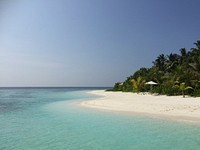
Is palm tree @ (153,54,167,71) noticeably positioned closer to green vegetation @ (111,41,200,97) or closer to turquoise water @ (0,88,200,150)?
green vegetation @ (111,41,200,97)

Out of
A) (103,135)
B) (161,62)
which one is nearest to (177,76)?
(161,62)

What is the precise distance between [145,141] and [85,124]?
4.74 meters

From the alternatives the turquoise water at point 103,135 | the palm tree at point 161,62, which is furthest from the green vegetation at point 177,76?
the turquoise water at point 103,135

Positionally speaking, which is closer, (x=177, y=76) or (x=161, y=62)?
(x=177, y=76)

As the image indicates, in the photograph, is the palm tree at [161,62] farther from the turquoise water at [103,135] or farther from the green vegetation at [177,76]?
the turquoise water at [103,135]

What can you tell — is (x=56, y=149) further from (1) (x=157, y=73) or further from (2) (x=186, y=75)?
(1) (x=157, y=73)

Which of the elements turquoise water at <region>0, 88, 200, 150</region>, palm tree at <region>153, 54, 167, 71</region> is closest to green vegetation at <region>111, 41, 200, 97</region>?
palm tree at <region>153, 54, 167, 71</region>

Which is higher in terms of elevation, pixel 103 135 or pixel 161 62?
pixel 161 62

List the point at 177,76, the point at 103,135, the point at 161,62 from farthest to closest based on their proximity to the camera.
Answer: the point at 161,62
the point at 177,76
the point at 103,135

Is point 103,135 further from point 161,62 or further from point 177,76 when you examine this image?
point 161,62

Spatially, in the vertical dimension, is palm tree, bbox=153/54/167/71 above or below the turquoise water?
above

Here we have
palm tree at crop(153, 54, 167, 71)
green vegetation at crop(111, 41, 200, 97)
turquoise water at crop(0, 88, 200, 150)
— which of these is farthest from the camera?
palm tree at crop(153, 54, 167, 71)

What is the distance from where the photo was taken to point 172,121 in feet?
43.7

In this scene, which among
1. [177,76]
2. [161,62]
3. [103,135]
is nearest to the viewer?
[103,135]
